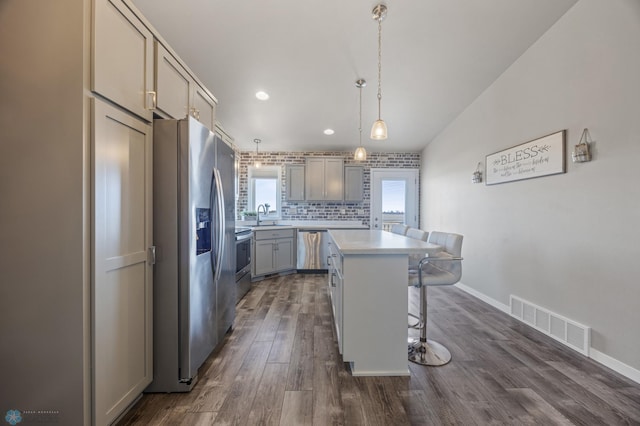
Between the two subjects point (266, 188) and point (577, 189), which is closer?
point (577, 189)

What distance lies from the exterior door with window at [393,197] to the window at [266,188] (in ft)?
6.46

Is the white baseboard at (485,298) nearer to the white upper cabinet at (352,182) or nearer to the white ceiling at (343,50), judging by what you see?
the white upper cabinet at (352,182)

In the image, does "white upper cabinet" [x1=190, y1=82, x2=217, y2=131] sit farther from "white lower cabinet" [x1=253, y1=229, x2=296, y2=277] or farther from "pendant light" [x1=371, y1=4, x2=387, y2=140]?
"white lower cabinet" [x1=253, y1=229, x2=296, y2=277]

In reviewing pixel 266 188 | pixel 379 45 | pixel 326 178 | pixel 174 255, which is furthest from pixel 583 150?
pixel 266 188

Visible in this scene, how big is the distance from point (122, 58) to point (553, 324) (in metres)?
3.70

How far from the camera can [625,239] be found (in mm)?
1854

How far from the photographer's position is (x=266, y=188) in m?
5.59

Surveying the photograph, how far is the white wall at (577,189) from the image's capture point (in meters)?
1.83

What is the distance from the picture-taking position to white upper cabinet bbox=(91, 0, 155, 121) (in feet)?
4.06

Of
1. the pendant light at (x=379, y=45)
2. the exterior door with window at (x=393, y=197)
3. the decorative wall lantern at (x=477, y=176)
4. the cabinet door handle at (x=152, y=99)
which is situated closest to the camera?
the cabinet door handle at (x=152, y=99)

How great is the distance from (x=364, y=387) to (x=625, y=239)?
6.74 ft

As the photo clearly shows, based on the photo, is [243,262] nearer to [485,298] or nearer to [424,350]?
[424,350]

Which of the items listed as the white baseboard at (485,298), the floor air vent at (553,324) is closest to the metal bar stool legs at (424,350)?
the floor air vent at (553,324)

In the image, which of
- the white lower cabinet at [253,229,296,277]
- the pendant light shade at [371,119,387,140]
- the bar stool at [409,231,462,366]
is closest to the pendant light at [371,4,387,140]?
the pendant light shade at [371,119,387,140]
